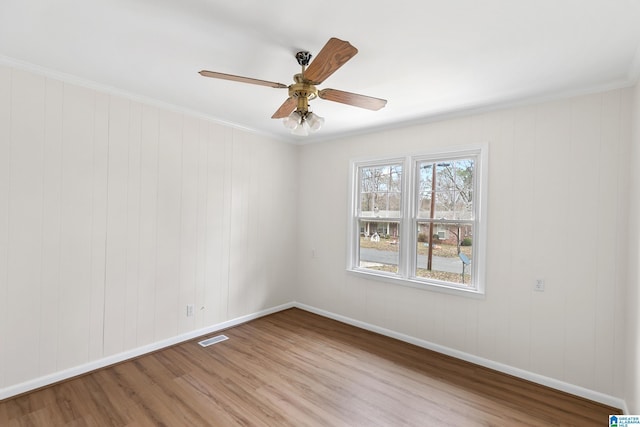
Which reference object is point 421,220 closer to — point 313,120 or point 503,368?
point 503,368

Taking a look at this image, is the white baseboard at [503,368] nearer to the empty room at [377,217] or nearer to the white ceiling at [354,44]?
the empty room at [377,217]

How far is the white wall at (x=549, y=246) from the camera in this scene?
97.3 inches

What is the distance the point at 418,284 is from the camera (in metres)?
3.54

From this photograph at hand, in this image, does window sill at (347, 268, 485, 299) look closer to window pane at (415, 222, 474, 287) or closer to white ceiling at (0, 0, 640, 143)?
window pane at (415, 222, 474, 287)

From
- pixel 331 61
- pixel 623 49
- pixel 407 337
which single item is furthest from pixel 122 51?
pixel 407 337

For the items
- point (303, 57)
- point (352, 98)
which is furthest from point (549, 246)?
point (303, 57)

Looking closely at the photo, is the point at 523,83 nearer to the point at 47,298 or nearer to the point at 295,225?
the point at 295,225

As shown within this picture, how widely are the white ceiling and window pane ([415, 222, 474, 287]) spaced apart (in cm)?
134

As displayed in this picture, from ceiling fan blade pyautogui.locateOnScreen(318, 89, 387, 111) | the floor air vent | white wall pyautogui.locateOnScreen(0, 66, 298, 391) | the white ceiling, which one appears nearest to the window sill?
white wall pyautogui.locateOnScreen(0, 66, 298, 391)

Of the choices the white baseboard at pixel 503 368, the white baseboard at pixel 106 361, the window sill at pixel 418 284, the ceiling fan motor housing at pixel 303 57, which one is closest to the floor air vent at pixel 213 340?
the white baseboard at pixel 106 361

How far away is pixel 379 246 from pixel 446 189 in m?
1.11

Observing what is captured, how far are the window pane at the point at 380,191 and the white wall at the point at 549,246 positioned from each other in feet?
1.34

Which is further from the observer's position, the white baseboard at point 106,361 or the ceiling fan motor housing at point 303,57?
the white baseboard at point 106,361

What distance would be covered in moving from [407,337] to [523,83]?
9.33 ft
